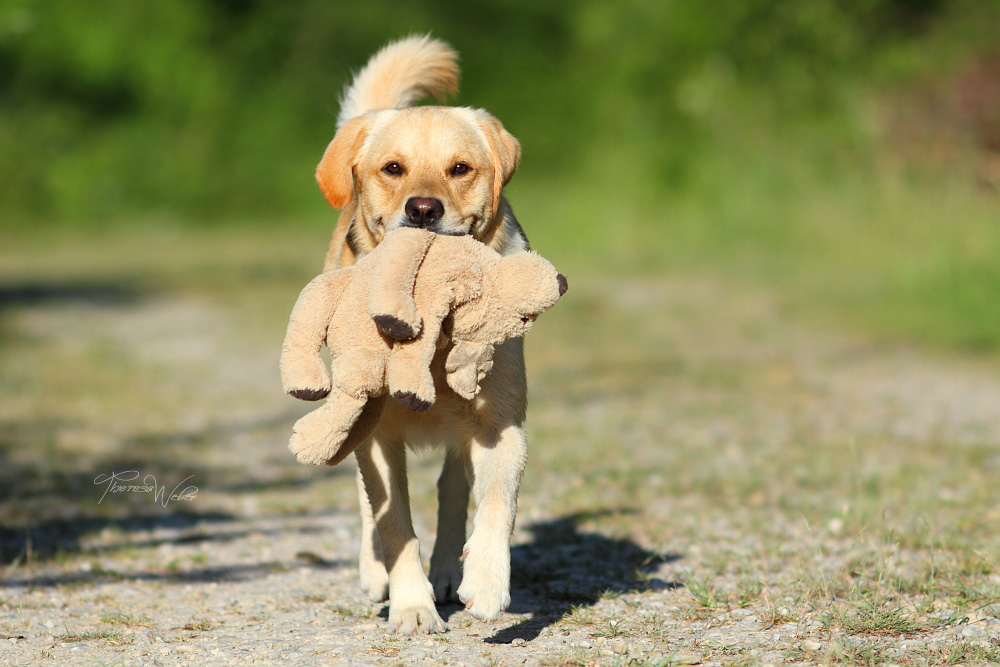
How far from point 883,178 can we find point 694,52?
5.60m

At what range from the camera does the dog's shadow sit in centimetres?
370

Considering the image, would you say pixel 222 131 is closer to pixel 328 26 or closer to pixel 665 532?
pixel 328 26

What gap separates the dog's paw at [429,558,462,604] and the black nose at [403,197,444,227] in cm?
116

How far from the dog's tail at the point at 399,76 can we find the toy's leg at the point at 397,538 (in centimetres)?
150

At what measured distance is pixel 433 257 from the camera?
3.22 meters

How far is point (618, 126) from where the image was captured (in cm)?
1861

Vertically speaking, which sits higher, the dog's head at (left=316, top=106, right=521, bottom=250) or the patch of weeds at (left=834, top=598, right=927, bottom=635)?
the dog's head at (left=316, top=106, right=521, bottom=250)

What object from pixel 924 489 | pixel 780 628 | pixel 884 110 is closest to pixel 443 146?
pixel 780 628

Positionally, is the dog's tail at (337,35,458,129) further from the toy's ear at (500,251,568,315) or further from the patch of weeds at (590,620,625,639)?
the patch of weeds at (590,620,625,639)

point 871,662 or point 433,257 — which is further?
point 433,257

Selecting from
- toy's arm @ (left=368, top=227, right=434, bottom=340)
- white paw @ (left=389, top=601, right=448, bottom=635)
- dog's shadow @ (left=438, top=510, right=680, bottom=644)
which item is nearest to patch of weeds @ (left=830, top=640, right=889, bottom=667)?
dog's shadow @ (left=438, top=510, right=680, bottom=644)

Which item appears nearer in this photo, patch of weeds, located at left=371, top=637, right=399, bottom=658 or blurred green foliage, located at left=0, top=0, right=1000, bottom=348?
patch of weeds, located at left=371, top=637, right=399, bottom=658

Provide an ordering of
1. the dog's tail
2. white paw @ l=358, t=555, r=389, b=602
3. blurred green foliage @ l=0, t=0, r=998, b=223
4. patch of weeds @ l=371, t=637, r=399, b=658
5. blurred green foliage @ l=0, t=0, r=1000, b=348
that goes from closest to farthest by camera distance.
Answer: patch of weeds @ l=371, t=637, r=399, b=658, white paw @ l=358, t=555, r=389, b=602, the dog's tail, blurred green foliage @ l=0, t=0, r=1000, b=348, blurred green foliage @ l=0, t=0, r=998, b=223
